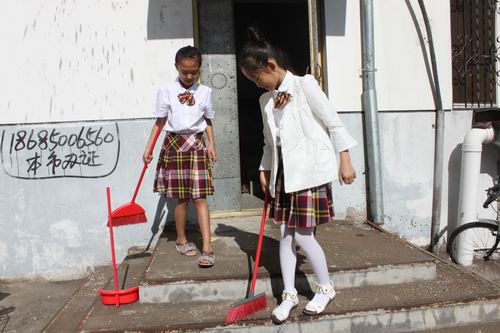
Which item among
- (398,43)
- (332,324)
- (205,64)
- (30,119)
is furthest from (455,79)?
(30,119)

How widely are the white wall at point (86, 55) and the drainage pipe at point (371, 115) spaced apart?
1939 millimetres

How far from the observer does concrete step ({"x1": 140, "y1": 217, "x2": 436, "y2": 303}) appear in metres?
3.34

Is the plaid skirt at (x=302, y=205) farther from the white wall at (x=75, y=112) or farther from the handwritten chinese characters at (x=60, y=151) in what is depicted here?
the handwritten chinese characters at (x=60, y=151)

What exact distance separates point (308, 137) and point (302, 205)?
438mm

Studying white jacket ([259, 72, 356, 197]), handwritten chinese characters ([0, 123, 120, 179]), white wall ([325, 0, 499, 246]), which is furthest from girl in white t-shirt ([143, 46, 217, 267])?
white wall ([325, 0, 499, 246])

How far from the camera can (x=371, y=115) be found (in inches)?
196

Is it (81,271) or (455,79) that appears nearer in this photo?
(81,271)

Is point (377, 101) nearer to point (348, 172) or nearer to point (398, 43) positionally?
point (398, 43)

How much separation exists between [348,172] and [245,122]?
18.0ft

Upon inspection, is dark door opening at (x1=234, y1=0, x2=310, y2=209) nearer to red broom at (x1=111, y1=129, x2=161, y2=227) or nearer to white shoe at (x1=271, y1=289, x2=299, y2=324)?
red broom at (x1=111, y1=129, x2=161, y2=227)

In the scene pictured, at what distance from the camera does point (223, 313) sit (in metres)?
3.12

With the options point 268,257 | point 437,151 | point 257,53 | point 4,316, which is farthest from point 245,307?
point 437,151

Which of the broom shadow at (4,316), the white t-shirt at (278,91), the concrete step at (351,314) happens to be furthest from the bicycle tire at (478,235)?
the broom shadow at (4,316)

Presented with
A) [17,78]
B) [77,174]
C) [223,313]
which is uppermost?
[17,78]
